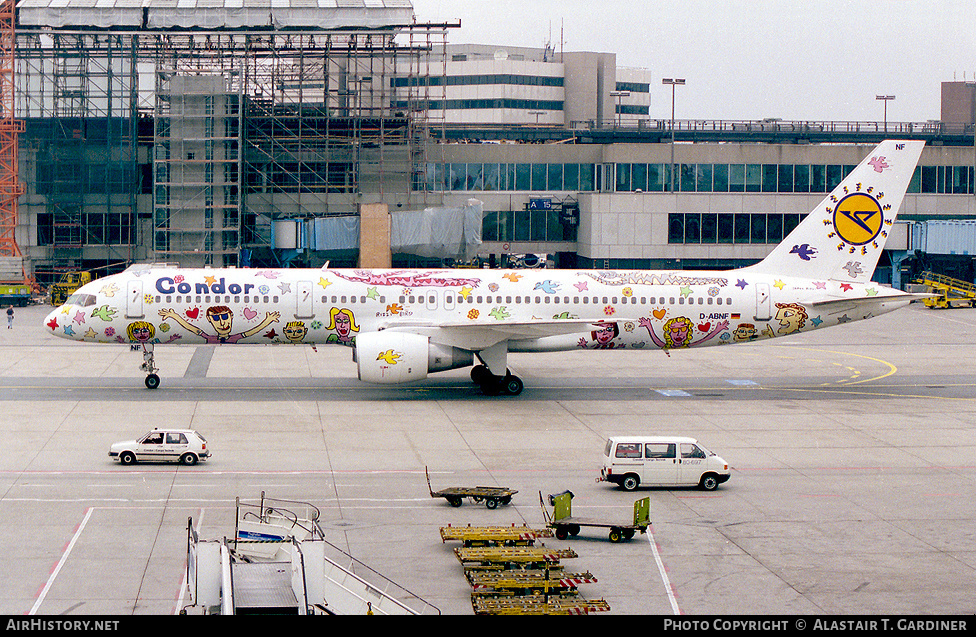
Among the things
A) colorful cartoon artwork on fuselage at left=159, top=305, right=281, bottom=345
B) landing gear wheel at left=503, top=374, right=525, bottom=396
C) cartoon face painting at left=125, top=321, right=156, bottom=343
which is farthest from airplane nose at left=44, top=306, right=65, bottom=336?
landing gear wheel at left=503, top=374, right=525, bottom=396

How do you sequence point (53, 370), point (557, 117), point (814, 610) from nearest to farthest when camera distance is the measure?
1. point (814, 610)
2. point (53, 370)
3. point (557, 117)

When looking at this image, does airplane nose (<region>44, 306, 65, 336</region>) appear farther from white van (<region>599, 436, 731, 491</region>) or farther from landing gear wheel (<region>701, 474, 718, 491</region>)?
landing gear wheel (<region>701, 474, 718, 491</region>)

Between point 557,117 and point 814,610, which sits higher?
point 557,117

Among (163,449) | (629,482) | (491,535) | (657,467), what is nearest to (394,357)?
(163,449)

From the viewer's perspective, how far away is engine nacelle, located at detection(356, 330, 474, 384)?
46.0 metres

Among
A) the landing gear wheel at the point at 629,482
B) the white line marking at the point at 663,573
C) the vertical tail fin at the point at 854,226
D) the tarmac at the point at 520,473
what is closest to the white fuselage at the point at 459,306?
the vertical tail fin at the point at 854,226

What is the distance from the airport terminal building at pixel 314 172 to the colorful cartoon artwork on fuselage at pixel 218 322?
46.3 meters

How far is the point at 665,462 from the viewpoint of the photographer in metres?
32.3

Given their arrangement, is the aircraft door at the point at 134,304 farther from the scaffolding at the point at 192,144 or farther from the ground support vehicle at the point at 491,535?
the scaffolding at the point at 192,144

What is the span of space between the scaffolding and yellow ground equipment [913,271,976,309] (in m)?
46.9

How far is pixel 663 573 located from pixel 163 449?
1785 cm
